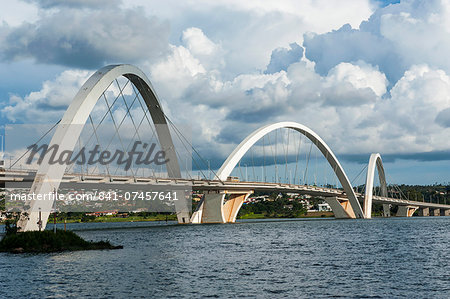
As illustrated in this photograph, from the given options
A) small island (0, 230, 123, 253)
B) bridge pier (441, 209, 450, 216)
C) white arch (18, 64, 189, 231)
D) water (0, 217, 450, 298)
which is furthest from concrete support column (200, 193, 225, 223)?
bridge pier (441, 209, 450, 216)

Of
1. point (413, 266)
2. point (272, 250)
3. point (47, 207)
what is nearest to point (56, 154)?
point (47, 207)

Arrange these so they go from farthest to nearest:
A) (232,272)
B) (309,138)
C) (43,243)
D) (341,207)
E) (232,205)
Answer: (341,207)
(309,138)
(232,205)
(43,243)
(232,272)

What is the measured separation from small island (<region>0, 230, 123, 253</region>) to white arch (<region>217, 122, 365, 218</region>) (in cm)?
4271

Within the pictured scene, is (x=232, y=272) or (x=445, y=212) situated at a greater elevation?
(x=445, y=212)

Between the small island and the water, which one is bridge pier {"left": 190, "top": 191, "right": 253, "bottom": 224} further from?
the small island

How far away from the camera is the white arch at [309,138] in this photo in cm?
8550

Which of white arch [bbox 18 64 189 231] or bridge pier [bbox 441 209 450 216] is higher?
white arch [bbox 18 64 189 231]

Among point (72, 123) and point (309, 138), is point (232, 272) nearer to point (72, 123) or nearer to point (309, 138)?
point (72, 123)

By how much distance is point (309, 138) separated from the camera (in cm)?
10438

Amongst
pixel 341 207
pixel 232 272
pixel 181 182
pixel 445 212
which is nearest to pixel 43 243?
pixel 232 272

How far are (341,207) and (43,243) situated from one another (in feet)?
285

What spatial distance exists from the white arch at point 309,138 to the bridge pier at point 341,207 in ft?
5.54

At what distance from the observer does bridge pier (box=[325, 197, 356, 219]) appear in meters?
117

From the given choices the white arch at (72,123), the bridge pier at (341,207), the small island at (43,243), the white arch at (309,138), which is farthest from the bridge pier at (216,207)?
the small island at (43,243)
